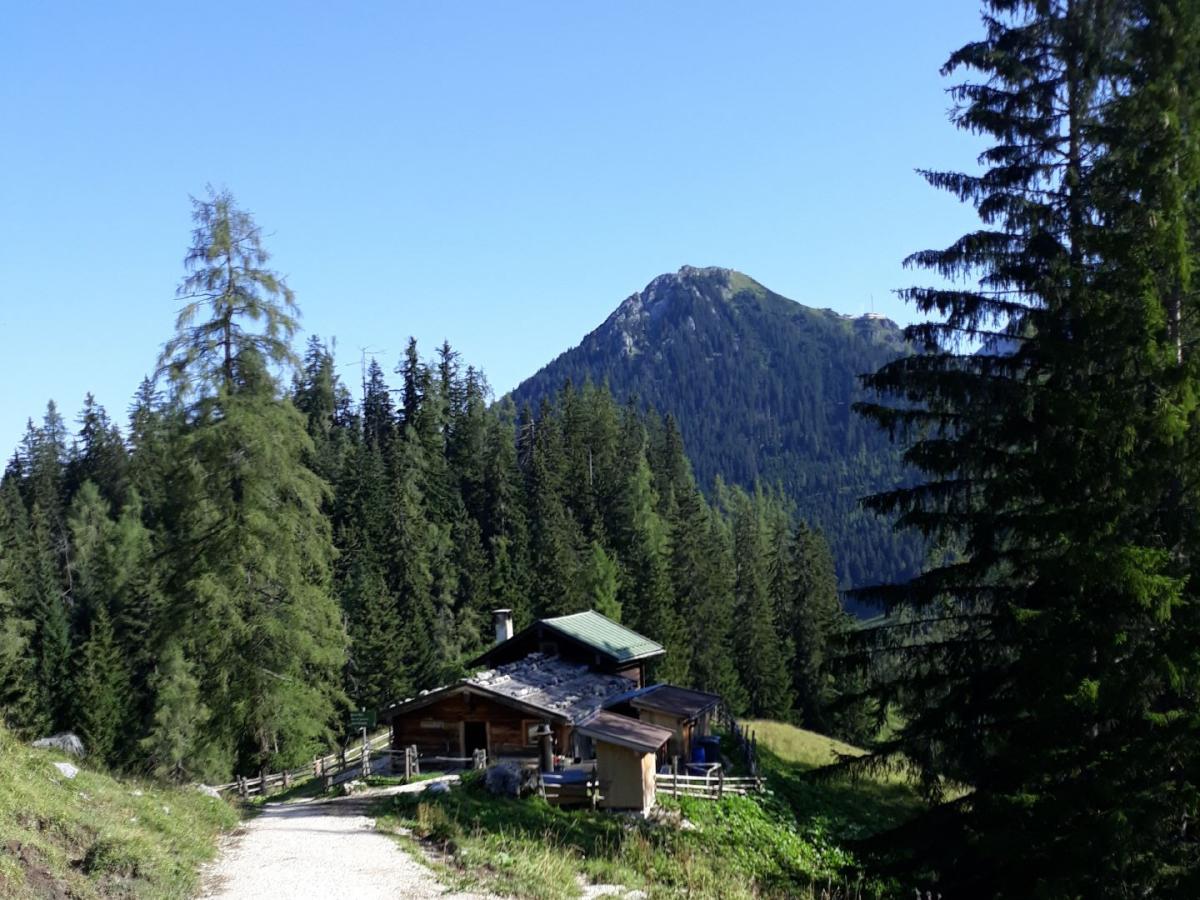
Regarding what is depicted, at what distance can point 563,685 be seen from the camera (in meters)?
33.2

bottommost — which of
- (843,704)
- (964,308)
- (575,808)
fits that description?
(575,808)

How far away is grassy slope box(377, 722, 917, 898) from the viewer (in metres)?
15.9

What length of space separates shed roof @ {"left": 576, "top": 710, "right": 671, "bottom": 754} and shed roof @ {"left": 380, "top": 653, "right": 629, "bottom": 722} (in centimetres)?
471

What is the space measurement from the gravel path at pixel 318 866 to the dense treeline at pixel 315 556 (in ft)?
25.5

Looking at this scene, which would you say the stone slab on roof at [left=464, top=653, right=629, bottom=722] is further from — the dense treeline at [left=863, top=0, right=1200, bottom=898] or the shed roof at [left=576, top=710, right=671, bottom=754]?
the dense treeline at [left=863, top=0, right=1200, bottom=898]

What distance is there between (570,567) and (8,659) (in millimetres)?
33470

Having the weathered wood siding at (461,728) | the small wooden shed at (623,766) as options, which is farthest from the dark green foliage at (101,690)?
the small wooden shed at (623,766)

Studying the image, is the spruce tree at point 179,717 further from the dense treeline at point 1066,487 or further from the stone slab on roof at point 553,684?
the dense treeline at point 1066,487

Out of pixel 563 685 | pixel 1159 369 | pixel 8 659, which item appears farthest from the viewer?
pixel 8 659

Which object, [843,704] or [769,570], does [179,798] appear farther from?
[769,570]

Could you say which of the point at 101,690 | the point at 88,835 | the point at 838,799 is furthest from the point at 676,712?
the point at 101,690

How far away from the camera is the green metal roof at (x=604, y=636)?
121 ft

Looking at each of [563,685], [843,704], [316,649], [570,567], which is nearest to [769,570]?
[570,567]

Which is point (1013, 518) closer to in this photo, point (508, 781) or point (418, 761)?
point (508, 781)
